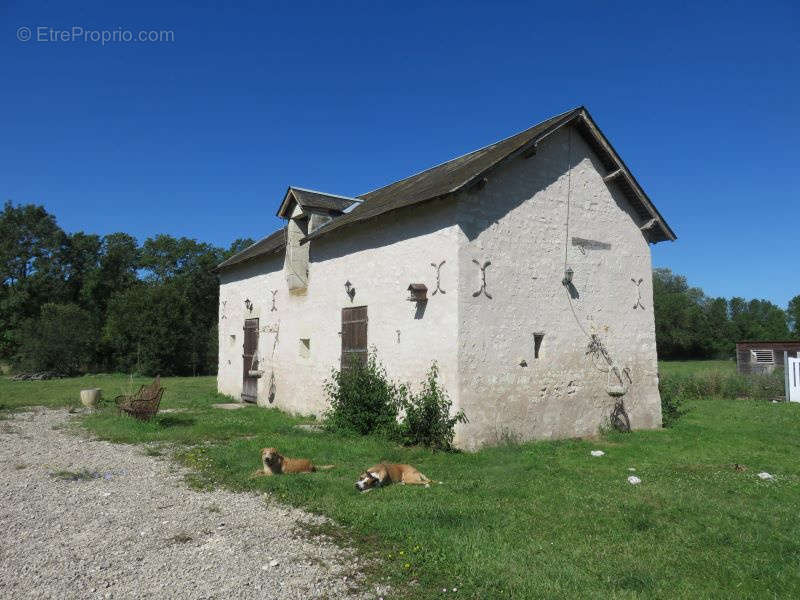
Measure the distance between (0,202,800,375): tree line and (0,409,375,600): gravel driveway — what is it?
27824 mm

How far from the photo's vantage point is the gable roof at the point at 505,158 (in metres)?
9.84

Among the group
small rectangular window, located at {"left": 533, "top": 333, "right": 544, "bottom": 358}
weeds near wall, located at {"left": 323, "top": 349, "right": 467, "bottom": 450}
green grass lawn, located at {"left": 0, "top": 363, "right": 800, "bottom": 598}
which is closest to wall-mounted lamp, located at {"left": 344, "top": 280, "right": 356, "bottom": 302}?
weeds near wall, located at {"left": 323, "top": 349, "right": 467, "bottom": 450}

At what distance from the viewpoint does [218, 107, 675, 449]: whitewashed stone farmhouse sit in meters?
9.49

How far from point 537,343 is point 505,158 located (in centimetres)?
351

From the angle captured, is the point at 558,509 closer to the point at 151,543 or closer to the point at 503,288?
the point at 151,543

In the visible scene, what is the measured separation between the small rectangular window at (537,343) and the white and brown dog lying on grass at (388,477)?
405 centimetres

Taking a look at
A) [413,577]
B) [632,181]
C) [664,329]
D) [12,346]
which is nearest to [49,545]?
[413,577]

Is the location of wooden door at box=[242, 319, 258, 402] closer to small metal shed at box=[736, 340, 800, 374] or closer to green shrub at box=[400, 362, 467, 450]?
green shrub at box=[400, 362, 467, 450]

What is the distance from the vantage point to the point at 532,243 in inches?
413

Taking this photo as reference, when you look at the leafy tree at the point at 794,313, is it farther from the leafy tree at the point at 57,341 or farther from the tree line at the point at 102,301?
the leafy tree at the point at 57,341

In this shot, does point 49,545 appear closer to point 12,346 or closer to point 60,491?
→ point 60,491

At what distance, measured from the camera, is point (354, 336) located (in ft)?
38.7

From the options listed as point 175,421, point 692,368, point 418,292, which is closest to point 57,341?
point 175,421

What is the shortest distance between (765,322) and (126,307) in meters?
76.1
